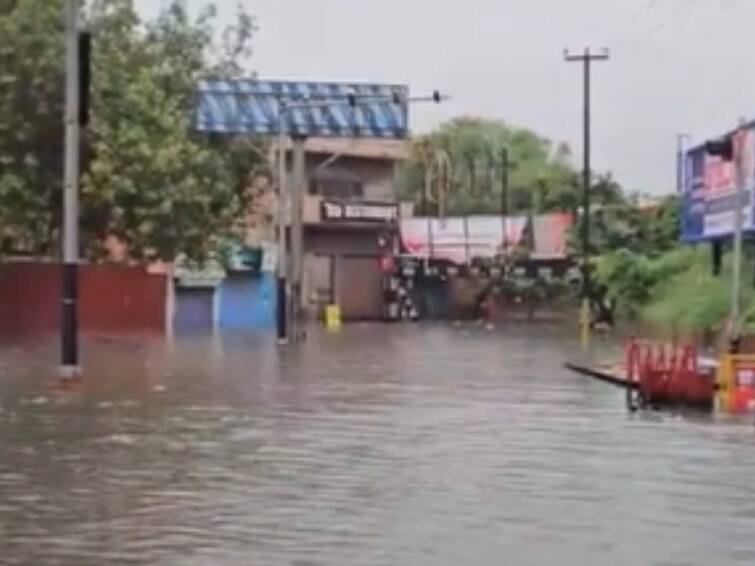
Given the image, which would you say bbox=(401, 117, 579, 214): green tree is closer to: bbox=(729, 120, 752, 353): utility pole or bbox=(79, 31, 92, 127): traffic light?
bbox=(729, 120, 752, 353): utility pole

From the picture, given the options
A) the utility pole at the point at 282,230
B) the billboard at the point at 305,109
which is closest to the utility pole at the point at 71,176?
the utility pole at the point at 282,230

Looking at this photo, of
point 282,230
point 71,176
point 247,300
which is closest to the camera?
point 71,176

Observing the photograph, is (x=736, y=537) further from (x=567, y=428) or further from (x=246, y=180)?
(x=246, y=180)

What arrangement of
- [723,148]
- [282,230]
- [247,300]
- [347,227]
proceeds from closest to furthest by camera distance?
[723,148] < [282,230] < [247,300] < [347,227]

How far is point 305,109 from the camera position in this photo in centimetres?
5528

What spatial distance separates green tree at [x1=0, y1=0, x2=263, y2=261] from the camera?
171 feet

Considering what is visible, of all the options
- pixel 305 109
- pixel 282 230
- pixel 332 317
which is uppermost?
pixel 305 109

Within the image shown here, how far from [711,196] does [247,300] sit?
117ft

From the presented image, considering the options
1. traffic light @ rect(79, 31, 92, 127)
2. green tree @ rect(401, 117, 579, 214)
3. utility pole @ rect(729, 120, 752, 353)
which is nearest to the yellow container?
green tree @ rect(401, 117, 579, 214)

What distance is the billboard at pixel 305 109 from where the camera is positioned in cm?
5475

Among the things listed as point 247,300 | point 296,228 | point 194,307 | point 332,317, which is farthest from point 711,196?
point 332,317

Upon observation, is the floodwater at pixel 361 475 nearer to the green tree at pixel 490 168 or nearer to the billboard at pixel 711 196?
the billboard at pixel 711 196

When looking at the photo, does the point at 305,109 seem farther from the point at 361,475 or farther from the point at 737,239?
the point at 361,475

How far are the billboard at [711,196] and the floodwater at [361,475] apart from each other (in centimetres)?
788
